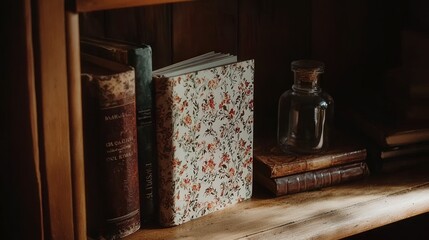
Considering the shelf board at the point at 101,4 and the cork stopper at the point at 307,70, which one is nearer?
the shelf board at the point at 101,4

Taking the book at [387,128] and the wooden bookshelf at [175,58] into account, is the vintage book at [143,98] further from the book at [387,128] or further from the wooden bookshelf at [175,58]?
the book at [387,128]

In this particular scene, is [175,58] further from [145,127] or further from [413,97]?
[413,97]

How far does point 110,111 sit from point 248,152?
0.27 m

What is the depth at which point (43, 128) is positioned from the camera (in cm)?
82

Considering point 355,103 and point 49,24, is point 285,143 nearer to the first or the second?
point 355,103

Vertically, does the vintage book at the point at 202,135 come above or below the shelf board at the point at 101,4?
below

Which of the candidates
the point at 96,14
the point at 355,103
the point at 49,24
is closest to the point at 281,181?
the point at 355,103

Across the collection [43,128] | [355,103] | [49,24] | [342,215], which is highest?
[49,24]

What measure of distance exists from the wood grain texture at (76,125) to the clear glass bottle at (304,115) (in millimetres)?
458

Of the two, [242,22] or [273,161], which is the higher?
[242,22]

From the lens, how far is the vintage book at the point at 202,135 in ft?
3.23

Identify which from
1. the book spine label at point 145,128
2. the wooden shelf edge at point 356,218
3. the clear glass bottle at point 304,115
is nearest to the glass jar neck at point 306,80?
the clear glass bottle at point 304,115

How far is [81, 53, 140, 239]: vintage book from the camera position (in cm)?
91

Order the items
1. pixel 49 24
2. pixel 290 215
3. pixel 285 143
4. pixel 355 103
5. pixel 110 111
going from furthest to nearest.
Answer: pixel 355 103
pixel 285 143
pixel 290 215
pixel 110 111
pixel 49 24
